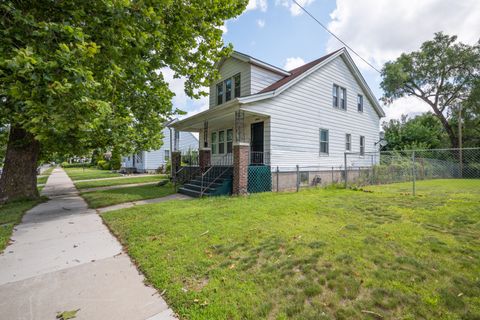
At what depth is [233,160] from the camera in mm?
8945

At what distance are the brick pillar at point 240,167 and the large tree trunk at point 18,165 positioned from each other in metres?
7.65

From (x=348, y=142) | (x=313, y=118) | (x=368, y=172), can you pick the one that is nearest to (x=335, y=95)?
(x=313, y=118)

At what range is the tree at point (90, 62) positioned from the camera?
3.71 meters

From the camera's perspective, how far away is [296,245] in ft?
12.5

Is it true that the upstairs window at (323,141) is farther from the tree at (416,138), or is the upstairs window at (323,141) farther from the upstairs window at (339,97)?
the tree at (416,138)

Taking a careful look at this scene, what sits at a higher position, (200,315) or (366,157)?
(366,157)

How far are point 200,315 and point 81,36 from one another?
4.50 meters

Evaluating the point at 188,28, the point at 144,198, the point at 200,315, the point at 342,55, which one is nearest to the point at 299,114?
the point at 342,55

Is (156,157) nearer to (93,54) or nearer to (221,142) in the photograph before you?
(221,142)

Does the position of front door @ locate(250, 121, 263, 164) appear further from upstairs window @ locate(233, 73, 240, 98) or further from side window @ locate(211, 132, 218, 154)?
side window @ locate(211, 132, 218, 154)

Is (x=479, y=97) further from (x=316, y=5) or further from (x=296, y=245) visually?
(x=296, y=245)

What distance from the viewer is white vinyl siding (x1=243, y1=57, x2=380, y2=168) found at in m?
10.5

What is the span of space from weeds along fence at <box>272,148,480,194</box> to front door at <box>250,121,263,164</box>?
975 mm

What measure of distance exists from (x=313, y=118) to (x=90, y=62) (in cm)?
1016
